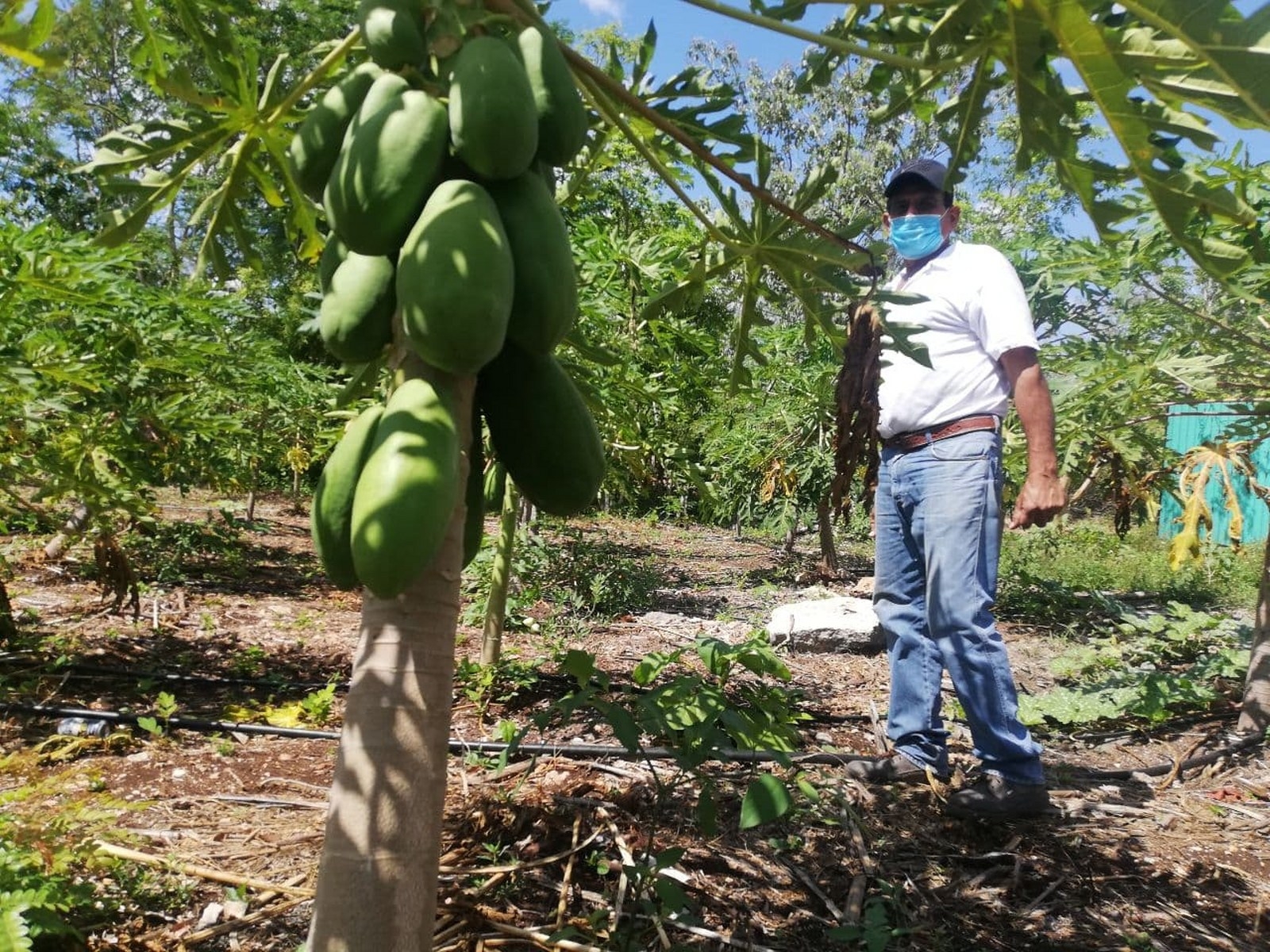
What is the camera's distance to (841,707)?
157 inches

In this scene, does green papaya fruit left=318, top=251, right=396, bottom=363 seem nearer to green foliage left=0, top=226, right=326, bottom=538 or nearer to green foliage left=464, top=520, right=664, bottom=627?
green foliage left=0, top=226, right=326, bottom=538

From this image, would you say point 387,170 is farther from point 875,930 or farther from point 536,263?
point 875,930

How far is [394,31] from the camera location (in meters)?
1.15

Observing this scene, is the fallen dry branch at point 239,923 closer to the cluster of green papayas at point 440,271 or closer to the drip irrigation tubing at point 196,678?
the cluster of green papayas at point 440,271

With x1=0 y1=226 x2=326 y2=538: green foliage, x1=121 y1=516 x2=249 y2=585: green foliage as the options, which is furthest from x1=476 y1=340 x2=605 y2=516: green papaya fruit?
x1=121 y1=516 x2=249 y2=585: green foliage

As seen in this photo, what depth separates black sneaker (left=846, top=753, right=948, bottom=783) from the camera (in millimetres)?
2863

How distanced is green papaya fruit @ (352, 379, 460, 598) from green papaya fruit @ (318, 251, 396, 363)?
0.22 m

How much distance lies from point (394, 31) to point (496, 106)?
217 mm

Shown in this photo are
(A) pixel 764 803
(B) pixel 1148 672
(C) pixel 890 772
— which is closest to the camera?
(A) pixel 764 803

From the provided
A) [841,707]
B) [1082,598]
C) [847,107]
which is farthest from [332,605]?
[847,107]

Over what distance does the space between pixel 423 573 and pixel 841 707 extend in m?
3.32

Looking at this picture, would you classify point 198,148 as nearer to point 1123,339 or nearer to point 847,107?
point 1123,339

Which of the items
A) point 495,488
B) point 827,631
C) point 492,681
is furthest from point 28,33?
point 827,631

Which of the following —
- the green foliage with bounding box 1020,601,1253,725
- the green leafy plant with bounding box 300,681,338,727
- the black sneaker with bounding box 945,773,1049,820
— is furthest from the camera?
the green foliage with bounding box 1020,601,1253,725
